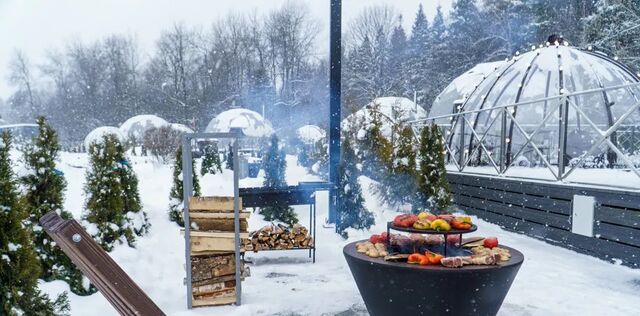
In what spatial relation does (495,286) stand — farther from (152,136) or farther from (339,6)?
(152,136)

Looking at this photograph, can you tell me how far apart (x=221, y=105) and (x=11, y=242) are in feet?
91.6

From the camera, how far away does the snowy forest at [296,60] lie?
27641 millimetres

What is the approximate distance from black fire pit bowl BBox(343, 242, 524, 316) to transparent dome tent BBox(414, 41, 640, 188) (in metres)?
4.16

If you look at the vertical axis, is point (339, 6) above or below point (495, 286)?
above

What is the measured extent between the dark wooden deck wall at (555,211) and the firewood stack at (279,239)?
139 inches

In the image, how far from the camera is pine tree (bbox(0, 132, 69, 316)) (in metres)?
2.98

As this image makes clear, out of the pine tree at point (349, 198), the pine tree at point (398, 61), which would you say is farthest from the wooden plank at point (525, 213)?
the pine tree at point (398, 61)

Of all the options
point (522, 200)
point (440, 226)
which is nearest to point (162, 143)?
point (522, 200)

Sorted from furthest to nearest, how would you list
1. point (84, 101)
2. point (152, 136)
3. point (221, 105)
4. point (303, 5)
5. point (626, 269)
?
point (84, 101)
point (221, 105)
point (303, 5)
point (152, 136)
point (626, 269)

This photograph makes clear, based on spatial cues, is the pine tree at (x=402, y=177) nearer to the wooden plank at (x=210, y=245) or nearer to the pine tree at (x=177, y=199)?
the pine tree at (x=177, y=199)

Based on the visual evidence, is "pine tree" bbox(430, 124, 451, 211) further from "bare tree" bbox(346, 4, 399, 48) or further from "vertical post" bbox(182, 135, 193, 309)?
"bare tree" bbox(346, 4, 399, 48)

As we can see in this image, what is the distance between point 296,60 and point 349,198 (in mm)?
22381

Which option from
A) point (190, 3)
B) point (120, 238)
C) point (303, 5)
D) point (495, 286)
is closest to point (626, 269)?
point (495, 286)

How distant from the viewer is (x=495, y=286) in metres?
3.48
